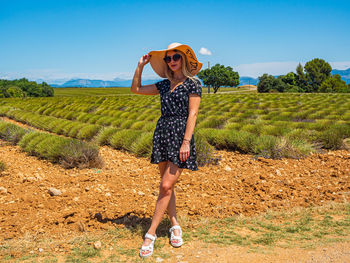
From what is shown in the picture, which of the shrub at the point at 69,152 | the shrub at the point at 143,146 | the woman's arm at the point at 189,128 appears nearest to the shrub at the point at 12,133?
the shrub at the point at 69,152

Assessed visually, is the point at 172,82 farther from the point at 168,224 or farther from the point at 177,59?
the point at 168,224

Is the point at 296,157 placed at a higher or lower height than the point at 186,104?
lower

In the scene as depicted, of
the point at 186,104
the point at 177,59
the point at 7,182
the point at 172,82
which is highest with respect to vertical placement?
the point at 177,59

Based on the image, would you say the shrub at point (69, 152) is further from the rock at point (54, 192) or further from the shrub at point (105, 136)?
the rock at point (54, 192)

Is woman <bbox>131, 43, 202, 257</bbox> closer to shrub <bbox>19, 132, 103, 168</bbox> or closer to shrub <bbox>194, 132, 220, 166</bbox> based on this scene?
shrub <bbox>194, 132, 220, 166</bbox>

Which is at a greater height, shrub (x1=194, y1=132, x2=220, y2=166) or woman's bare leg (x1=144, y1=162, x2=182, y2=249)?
woman's bare leg (x1=144, y1=162, x2=182, y2=249)

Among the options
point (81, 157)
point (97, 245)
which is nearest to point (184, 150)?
point (97, 245)

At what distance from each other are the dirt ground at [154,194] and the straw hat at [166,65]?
173cm

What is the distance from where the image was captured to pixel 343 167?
5.68m

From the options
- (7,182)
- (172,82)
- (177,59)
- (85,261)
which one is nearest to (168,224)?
(85,261)

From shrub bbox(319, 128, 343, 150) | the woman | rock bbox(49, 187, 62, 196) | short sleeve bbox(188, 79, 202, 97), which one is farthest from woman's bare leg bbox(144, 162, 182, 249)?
shrub bbox(319, 128, 343, 150)

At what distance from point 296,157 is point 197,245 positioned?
437 cm

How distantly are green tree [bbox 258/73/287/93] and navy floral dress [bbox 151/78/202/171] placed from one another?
6689cm

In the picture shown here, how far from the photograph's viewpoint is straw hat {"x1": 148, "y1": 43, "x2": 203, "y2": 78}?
2.75 metres
